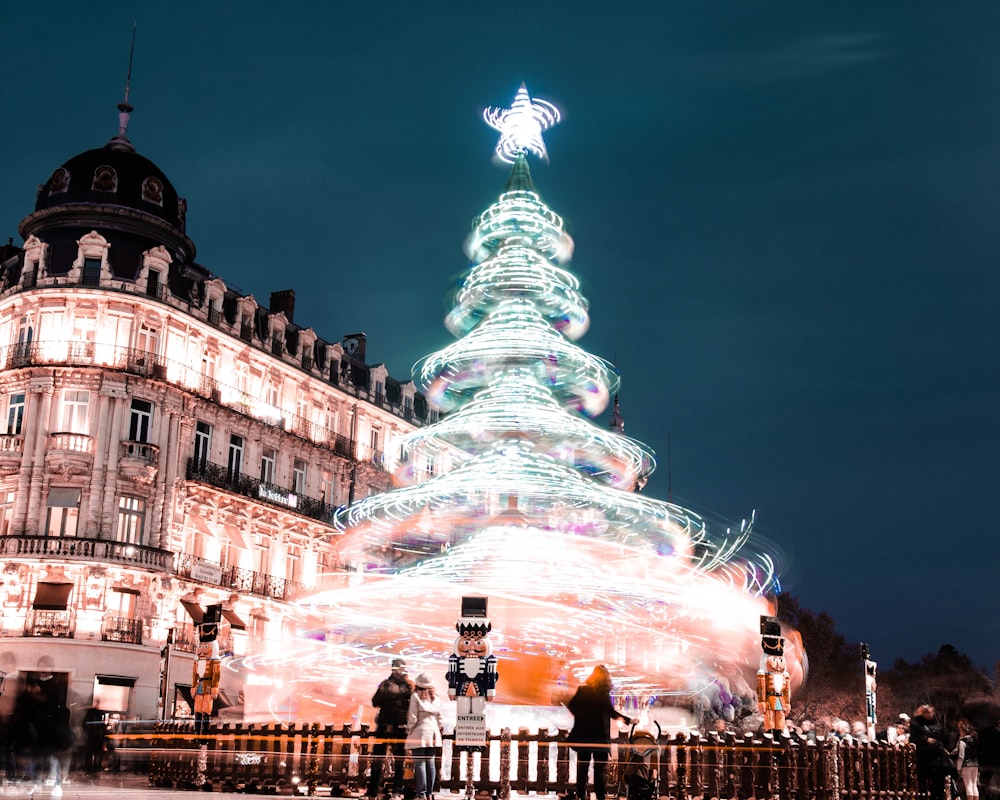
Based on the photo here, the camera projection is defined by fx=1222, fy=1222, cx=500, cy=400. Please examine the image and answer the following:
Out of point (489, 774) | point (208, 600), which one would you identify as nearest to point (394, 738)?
point (489, 774)

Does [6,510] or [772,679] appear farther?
[6,510]

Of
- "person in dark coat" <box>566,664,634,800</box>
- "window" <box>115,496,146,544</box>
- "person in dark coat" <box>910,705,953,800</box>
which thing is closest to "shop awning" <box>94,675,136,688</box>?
"window" <box>115,496,146,544</box>

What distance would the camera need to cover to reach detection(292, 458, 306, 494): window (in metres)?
55.3

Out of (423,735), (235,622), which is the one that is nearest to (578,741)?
(423,735)

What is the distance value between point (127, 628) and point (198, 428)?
9.32 meters

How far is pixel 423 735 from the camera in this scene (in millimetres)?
16703

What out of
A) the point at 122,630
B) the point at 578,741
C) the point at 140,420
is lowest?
the point at 578,741

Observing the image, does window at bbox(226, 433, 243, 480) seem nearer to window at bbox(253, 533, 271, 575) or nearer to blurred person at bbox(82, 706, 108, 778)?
window at bbox(253, 533, 271, 575)

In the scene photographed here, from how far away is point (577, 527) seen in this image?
2962 centimetres

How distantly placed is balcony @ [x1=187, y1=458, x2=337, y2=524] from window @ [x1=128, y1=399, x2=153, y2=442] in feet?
7.86

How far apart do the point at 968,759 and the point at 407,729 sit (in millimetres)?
9156

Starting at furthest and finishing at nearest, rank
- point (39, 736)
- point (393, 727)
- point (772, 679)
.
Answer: point (772, 679) → point (393, 727) → point (39, 736)

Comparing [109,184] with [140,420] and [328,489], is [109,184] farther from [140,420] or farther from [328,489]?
[328,489]

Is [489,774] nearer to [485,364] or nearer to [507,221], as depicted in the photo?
[485,364]
